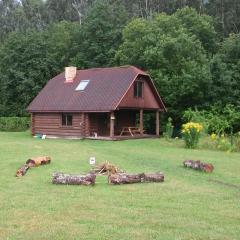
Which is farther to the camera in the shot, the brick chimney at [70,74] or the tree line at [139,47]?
the tree line at [139,47]

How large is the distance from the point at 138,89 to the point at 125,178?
77.0 ft

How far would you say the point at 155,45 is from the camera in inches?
1741

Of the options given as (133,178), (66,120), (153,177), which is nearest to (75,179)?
(133,178)

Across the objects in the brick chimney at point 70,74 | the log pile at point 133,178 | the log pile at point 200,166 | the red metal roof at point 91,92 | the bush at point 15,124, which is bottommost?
the bush at point 15,124

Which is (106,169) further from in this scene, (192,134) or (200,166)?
(192,134)

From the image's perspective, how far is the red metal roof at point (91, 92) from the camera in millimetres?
34594

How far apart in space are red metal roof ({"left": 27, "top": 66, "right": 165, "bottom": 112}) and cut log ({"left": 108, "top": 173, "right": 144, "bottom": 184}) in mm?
19597

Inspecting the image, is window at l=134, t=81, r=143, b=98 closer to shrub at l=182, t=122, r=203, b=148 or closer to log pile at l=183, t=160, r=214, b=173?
shrub at l=182, t=122, r=203, b=148

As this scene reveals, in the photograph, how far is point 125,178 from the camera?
1353 centimetres

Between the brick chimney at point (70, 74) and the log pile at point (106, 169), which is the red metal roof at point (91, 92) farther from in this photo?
the log pile at point (106, 169)

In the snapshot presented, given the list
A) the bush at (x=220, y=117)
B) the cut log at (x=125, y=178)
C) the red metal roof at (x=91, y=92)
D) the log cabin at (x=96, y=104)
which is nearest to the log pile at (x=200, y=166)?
the cut log at (x=125, y=178)

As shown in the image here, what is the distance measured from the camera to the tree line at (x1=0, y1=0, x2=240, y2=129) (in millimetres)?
42188

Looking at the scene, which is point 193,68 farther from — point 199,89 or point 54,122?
point 54,122

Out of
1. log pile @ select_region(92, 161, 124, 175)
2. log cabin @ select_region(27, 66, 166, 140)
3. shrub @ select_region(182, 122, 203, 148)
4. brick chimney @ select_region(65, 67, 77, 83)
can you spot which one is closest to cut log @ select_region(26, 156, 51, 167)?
log pile @ select_region(92, 161, 124, 175)
